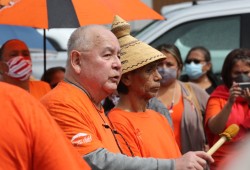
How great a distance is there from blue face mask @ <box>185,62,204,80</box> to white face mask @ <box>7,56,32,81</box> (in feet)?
6.97

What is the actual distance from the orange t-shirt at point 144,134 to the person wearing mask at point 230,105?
127cm

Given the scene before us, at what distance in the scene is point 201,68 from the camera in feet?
26.6

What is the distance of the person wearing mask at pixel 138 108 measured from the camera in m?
4.48

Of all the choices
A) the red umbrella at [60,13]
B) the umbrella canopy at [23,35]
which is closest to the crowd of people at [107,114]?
the red umbrella at [60,13]

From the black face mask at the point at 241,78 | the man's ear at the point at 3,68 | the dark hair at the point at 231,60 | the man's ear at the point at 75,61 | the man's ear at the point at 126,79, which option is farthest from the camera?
the man's ear at the point at 3,68

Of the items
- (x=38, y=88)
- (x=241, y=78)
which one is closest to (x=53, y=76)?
(x=38, y=88)

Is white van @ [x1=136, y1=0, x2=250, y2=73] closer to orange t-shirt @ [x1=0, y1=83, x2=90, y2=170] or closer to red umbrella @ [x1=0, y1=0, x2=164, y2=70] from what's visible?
red umbrella @ [x1=0, y1=0, x2=164, y2=70]

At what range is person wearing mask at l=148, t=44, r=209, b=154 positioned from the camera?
651 centimetres

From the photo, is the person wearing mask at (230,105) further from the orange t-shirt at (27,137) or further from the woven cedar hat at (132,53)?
the orange t-shirt at (27,137)

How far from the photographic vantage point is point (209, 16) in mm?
8250

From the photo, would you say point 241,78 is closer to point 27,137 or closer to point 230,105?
point 230,105

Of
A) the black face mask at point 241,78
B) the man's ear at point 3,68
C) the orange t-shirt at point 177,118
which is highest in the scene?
the man's ear at point 3,68

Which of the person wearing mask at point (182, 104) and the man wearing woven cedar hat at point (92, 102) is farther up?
the man wearing woven cedar hat at point (92, 102)

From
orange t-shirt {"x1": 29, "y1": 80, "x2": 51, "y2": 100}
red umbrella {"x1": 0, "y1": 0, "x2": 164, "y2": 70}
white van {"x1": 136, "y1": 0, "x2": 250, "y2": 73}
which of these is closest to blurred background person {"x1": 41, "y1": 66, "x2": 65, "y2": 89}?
white van {"x1": 136, "y1": 0, "x2": 250, "y2": 73}
